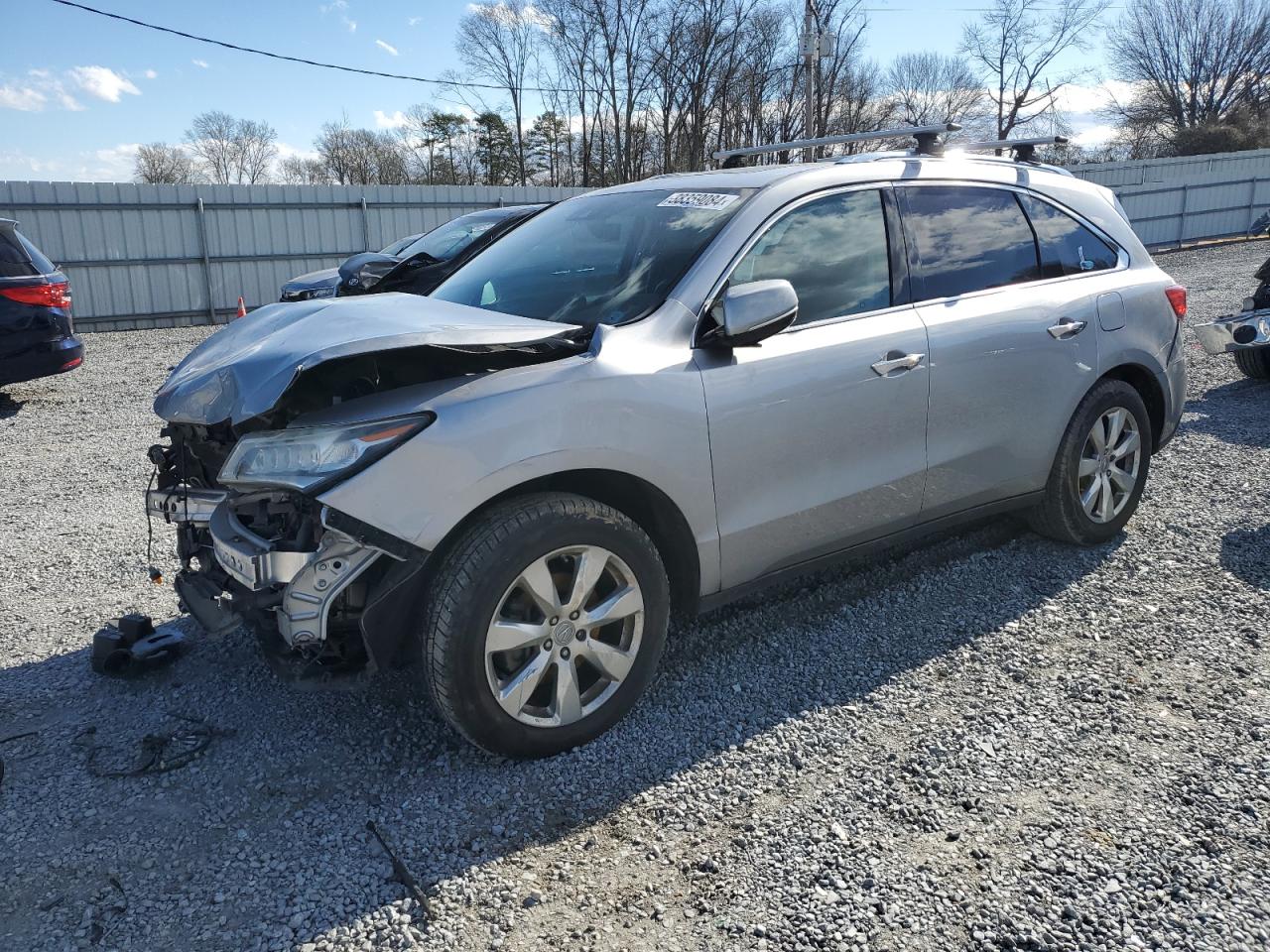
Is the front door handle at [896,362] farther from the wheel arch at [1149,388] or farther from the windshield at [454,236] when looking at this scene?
the windshield at [454,236]

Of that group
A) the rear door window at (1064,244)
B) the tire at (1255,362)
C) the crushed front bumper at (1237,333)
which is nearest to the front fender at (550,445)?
the rear door window at (1064,244)

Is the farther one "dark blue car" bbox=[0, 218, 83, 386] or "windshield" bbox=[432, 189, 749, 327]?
"dark blue car" bbox=[0, 218, 83, 386]

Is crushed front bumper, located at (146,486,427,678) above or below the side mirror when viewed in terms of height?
below

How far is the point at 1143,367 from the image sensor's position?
15.5 ft

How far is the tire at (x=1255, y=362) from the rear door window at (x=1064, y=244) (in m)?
5.09

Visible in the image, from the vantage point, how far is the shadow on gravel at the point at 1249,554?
14.5ft

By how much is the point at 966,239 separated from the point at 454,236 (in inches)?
298

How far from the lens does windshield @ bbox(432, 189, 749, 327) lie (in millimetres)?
A: 3434

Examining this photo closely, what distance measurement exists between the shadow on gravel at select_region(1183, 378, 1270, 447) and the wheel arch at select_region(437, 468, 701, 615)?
212 inches

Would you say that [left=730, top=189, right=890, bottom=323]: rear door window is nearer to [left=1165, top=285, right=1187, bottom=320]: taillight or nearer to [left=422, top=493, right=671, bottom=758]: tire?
[left=422, top=493, right=671, bottom=758]: tire

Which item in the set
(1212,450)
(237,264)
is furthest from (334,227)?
(1212,450)

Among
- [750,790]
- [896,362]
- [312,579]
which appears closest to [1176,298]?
[896,362]

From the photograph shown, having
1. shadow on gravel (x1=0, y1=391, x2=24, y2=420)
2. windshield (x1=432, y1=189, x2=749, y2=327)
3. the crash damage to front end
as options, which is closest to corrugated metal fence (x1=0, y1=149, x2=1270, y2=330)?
shadow on gravel (x1=0, y1=391, x2=24, y2=420)

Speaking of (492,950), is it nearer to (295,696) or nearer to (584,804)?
(584,804)
